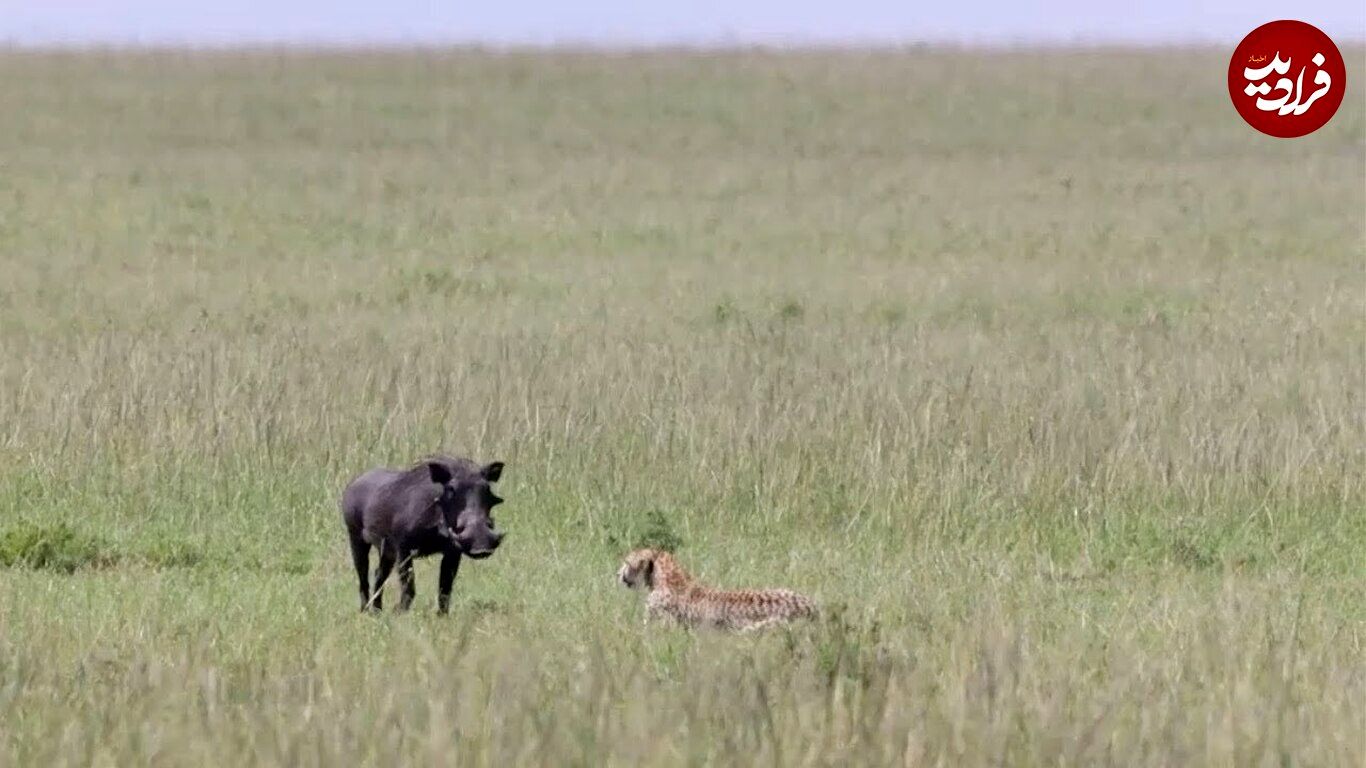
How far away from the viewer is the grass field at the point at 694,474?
5.02 metres

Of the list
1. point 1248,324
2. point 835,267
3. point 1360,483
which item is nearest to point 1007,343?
point 1248,324

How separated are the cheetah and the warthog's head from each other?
0.58 m

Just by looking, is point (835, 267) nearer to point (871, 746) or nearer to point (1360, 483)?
point (1360, 483)

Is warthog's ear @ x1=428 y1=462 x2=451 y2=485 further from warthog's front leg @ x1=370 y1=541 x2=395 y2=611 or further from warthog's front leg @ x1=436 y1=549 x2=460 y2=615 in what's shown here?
warthog's front leg @ x1=370 y1=541 x2=395 y2=611

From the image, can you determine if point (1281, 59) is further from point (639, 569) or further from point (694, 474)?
point (639, 569)

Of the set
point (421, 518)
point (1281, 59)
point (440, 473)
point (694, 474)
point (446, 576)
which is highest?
point (1281, 59)

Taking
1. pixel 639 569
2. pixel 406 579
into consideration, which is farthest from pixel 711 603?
pixel 406 579

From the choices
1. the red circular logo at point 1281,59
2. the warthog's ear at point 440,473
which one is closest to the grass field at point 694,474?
the warthog's ear at point 440,473

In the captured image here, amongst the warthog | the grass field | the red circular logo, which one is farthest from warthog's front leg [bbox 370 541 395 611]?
the red circular logo

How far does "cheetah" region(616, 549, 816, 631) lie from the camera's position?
23.1 ft

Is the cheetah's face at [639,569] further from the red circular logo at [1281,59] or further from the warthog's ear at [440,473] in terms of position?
the red circular logo at [1281,59]

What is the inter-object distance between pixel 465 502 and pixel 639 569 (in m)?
0.73

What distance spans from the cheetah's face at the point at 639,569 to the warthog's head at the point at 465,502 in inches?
23.4

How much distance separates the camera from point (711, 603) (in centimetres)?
723
